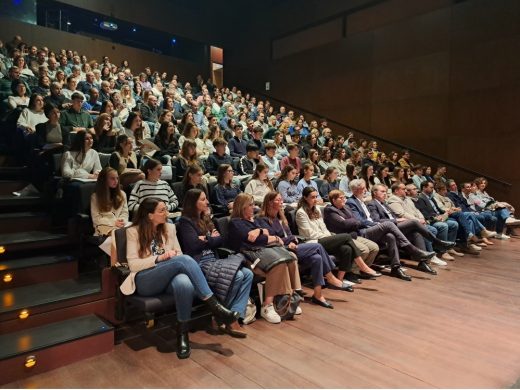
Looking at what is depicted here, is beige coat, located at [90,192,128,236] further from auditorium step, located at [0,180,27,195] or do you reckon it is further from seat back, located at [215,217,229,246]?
auditorium step, located at [0,180,27,195]

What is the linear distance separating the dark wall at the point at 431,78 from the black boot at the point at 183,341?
689cm

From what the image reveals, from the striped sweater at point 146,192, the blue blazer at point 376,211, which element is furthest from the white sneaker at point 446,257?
the striped sweater at point 146,192

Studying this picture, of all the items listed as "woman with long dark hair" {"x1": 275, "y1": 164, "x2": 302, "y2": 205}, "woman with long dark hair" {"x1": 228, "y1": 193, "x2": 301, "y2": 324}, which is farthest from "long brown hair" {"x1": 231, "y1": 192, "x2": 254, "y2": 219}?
"woman with long dark hair" {"x1": 275, "y1": 164, "x2": 302, "y2": 205}

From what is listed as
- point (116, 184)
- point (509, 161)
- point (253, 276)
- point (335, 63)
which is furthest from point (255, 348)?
point (335, 63)

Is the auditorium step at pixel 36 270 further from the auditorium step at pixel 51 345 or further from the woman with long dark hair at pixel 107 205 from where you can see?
the auditorium step at pixel 51 345

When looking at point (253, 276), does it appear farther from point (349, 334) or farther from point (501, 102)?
point (501, 102)

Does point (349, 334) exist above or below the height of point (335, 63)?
below

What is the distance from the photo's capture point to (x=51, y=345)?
6.38ft

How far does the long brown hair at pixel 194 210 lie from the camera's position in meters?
2.69

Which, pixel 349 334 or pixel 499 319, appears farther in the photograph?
pixel 499 319

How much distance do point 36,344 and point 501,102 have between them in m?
7.91

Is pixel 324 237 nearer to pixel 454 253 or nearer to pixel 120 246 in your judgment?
pixel 120 246

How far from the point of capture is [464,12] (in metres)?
7.38

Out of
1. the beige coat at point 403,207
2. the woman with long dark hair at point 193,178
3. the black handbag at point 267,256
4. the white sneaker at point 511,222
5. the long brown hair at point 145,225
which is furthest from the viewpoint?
the white sneaker at point 511,222
